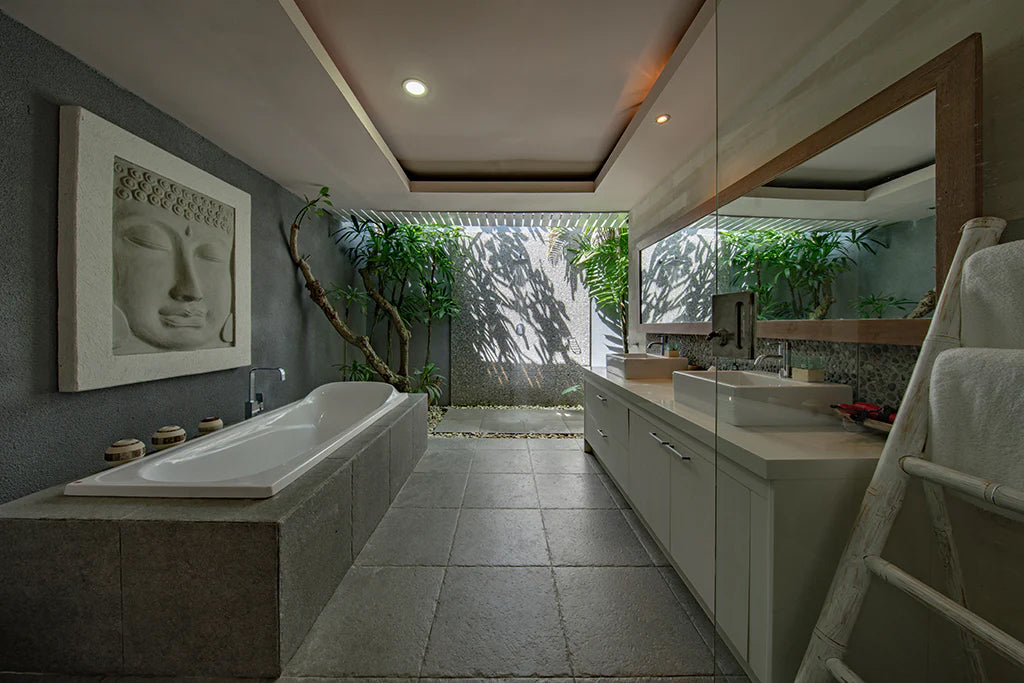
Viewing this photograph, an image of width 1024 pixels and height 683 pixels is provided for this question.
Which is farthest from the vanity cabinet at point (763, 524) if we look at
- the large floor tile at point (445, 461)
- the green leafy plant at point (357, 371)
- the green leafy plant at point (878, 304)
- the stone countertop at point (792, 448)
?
the green leafy plant at point (357, 371)

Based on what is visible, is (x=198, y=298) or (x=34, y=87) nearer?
(x=34, y=87)

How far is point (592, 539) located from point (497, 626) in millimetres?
763

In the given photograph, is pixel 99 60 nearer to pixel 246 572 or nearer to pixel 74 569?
pixel 74 569

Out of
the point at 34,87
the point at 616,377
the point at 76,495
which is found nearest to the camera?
the point at 76,495

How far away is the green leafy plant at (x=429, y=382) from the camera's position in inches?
193

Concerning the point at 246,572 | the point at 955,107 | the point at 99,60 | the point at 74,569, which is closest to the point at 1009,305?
the point at 955,107

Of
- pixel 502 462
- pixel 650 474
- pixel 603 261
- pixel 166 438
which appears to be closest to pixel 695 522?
pixel 650 474

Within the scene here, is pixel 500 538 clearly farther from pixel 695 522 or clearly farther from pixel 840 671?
pixel 840 671

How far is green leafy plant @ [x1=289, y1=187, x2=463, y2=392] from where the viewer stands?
4.42 metres

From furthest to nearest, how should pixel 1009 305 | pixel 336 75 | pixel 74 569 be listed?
pixel 336 75 → pixel 74 569 → pixel 1009 305

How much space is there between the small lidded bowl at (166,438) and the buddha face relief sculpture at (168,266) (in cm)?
40

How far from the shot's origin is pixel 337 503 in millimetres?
1691

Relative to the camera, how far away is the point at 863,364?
1.22 metres

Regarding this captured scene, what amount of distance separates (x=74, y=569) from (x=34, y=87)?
5.74 ft
